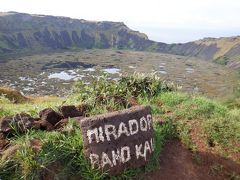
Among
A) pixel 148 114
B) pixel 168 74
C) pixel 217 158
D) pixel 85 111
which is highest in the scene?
pixel 148 114

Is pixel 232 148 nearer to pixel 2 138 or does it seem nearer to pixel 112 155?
pixel 112 155

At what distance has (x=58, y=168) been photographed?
9.26 m

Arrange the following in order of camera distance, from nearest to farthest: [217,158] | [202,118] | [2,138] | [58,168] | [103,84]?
[58,168] → [2,138] → [217,158] → [202,118] → [103,84]

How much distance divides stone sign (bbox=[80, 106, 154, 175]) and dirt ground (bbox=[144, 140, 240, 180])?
759 mm

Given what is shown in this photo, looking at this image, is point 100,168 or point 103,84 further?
point 103,84

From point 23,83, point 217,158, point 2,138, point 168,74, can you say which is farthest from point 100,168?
point 168,74

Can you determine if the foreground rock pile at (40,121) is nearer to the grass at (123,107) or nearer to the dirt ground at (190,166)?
the grass at (123,107)

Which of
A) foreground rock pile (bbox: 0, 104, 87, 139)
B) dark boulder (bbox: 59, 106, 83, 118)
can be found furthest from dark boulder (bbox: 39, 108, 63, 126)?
dark boulder (bbox: 59, 106, 83, 118)

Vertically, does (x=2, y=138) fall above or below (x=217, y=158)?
above

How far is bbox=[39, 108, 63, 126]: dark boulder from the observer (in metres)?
11.1

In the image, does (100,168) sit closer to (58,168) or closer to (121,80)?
(58,168)

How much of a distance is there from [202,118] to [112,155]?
4.62m

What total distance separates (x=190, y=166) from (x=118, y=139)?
2.52m

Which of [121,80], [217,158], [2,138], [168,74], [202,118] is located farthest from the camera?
[168,74]
